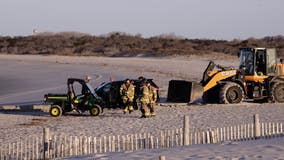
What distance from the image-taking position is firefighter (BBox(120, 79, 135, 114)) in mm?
25703

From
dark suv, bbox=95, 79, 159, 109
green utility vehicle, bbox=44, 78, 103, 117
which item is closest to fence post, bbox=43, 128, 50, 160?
green utility vehicle, bbox=44, 78, 103, 117

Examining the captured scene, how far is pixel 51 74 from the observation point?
5472 cm

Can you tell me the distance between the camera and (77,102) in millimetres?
26141

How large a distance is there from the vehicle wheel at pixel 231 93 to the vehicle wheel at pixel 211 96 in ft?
1.52

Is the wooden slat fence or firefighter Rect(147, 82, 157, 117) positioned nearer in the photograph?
the wooden slat fence

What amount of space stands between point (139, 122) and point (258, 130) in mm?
6865

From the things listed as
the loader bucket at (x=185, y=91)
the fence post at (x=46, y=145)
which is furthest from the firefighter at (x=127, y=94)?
the fence post at (x=46, y=145)

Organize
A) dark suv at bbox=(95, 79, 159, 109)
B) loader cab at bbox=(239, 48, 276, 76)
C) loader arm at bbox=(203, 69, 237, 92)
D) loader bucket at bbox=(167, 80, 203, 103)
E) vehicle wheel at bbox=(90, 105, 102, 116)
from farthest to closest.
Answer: loader cab at bbox=(239, 48, 276, 76) < loader arm at bbox=(203, 69, 237, 92) < loader bucket at bbox=(167, 80, 203, 103) < dark suv at bbox=(95, 79, 159, 109) < vehicle wheel at bbox=(90, 105, 102, 116)

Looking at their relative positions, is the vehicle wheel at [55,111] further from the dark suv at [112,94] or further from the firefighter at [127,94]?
the firefighter at [127,94]

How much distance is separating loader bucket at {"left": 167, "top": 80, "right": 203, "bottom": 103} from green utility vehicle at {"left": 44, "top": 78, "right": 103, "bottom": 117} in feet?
13.2

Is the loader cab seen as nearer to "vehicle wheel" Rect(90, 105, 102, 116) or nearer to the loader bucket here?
the loader bucket

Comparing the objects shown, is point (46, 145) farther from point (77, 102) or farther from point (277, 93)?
point (277, 93)

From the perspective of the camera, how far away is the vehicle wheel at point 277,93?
95.1 ft

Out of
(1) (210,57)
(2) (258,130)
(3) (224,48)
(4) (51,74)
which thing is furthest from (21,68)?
(2) (258,130)
